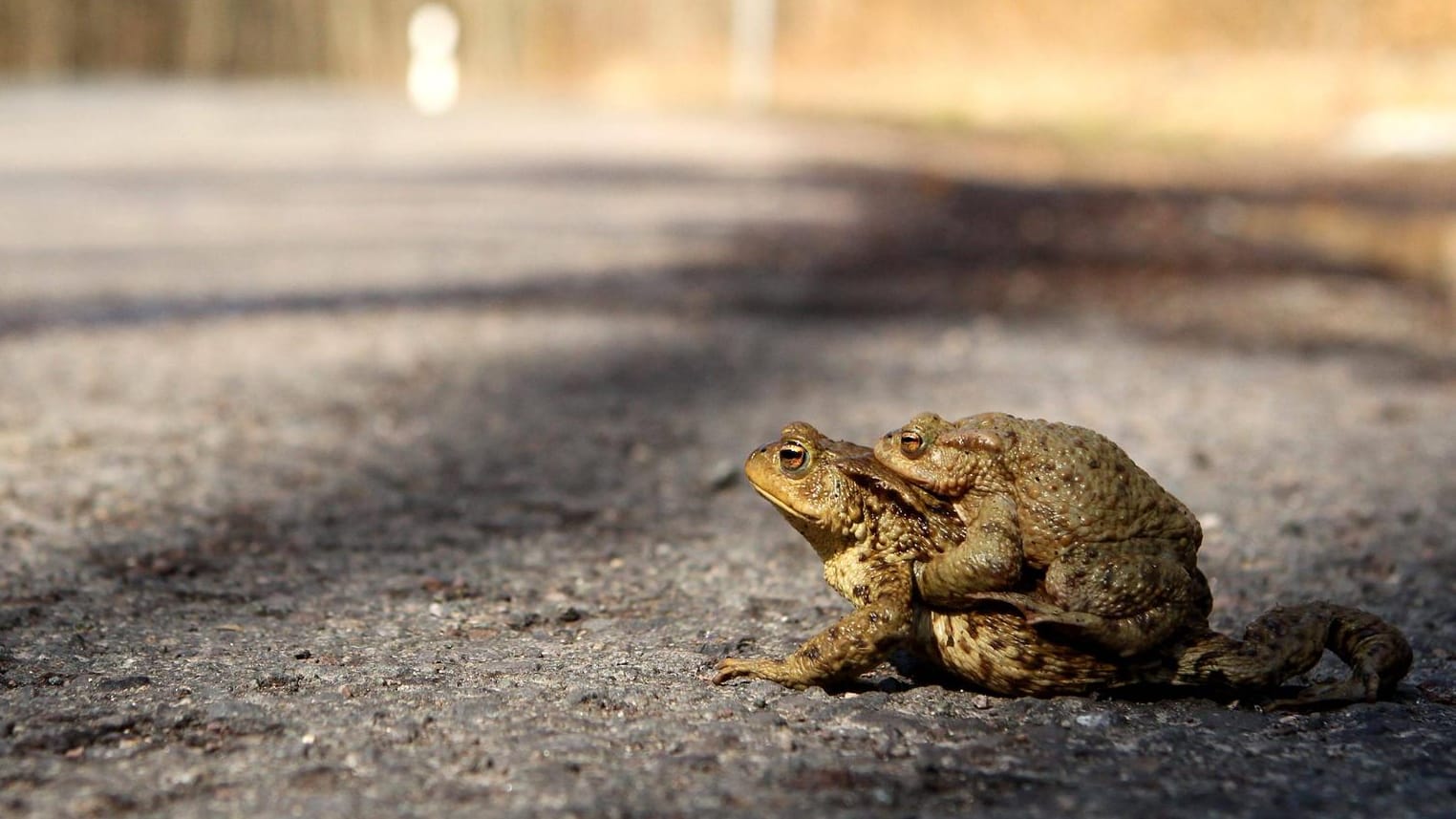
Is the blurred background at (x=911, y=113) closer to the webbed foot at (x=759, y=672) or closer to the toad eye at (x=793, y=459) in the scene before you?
the toad eye at (x=793, y=459)

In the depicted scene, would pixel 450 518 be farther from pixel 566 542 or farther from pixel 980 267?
pixel 980 267

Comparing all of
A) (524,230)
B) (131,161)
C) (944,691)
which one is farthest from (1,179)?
(944,691)

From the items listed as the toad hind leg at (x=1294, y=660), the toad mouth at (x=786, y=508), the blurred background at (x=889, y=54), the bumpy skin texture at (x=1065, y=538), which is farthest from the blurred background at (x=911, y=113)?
the toad mouth at (x=786, y=508)

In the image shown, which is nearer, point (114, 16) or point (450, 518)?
point (450, 518)

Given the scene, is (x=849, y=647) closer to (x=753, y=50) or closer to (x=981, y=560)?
(x=981, y=560)

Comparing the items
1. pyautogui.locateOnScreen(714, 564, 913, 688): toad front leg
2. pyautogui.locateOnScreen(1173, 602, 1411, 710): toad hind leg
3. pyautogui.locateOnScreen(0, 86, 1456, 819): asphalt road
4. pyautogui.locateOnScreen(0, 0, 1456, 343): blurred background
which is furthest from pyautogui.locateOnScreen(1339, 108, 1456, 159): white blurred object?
pyautogui.locateOnScreen(714, 564, 913, 688): toad front leg

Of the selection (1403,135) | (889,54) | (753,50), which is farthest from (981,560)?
(889,54)
